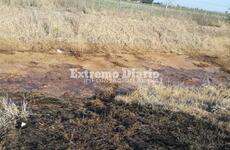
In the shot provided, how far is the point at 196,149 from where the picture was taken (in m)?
6.15

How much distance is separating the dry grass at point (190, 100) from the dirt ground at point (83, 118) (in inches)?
10.0

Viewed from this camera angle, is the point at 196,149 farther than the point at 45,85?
No

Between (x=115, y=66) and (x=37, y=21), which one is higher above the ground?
(x=37, y=21)

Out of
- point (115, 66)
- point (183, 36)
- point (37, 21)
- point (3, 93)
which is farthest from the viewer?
point (183, 36)

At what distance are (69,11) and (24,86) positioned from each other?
9136 mm

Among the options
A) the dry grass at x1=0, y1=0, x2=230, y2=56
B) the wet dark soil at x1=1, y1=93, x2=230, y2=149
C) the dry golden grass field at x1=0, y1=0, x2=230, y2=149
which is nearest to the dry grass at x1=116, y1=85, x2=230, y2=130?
the dry golden grass field at x1=0, y1=0, x2=230, y2=149

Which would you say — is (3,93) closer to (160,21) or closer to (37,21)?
(37,21)

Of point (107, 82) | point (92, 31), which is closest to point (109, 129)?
point (107, 82)

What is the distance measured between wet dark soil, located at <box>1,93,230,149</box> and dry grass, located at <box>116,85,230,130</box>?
248 mm

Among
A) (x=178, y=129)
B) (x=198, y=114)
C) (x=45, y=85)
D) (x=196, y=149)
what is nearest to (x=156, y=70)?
(x=45, y=85)

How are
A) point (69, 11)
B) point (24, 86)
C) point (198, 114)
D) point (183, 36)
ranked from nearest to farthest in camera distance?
point (198, 114) → point (24, 86) → point (69, 11) → point (183, 36)

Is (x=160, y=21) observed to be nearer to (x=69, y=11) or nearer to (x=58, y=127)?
(x=69, y=11)

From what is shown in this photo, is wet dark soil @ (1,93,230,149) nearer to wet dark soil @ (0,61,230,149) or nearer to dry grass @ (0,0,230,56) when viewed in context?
wet dark soil @ (0,61,230,149)

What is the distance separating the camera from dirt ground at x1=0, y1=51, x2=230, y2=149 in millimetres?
6344
